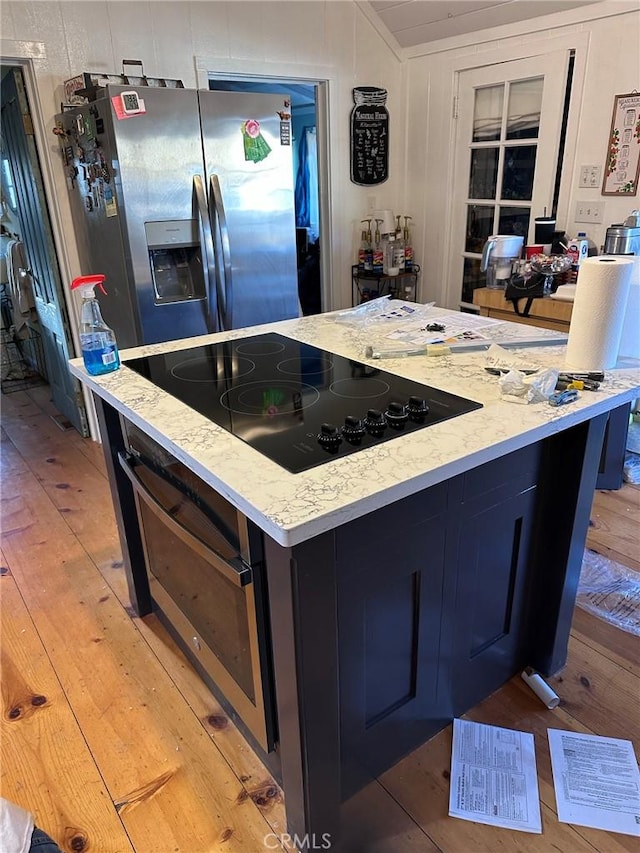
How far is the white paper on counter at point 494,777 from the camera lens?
1.38 metres

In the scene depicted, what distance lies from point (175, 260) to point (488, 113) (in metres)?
2.11

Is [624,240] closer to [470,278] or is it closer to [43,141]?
[470,278]

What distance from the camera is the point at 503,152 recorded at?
3.49 metres

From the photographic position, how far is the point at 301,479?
101 centimetres

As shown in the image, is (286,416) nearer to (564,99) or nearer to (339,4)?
(564,99)

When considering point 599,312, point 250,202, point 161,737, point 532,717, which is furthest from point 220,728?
point 250,202

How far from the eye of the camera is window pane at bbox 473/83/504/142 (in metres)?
3.46

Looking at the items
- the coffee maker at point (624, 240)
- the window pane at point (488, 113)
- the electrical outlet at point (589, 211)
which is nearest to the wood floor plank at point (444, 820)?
the coffee maker at point (624, 240)

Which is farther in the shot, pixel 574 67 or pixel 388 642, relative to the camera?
pixel 574 67

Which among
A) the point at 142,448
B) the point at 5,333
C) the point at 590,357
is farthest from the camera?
the point at 5,333

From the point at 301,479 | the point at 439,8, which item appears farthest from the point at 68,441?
the point at 439,8

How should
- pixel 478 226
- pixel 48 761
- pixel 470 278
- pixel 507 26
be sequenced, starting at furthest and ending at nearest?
pixel 470 278, pixel 478 226, pixel 507 26, pixel 48 761

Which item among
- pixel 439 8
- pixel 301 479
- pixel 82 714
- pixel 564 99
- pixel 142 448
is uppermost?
pixel 439 8

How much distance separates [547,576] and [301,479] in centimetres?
95
